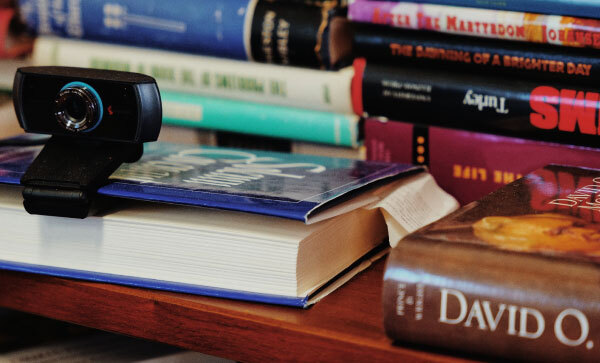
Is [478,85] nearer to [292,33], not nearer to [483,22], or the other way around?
[483,22]

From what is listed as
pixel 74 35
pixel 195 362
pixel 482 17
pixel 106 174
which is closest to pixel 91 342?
pixel 195 362

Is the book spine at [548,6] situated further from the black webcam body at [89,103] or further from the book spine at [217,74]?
the black webcam body at [89,103]

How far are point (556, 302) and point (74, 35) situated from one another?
2.06 ft

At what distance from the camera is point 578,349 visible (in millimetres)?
420

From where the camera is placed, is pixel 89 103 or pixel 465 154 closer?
pixel 89 103

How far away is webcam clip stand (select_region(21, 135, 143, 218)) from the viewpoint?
22.3 inches

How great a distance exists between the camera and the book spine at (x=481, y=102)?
646 mm

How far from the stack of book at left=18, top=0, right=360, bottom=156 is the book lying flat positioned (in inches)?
4.7

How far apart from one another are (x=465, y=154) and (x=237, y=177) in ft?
0.74

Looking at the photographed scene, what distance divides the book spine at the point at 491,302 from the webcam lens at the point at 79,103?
258 mm

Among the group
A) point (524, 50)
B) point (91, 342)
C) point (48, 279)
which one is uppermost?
point (524, 50)

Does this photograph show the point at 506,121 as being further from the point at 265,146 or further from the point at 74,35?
the point at 74,35

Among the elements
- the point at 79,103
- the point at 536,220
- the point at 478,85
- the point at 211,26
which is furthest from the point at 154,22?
the point at 536,220

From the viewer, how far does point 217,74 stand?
804mm
